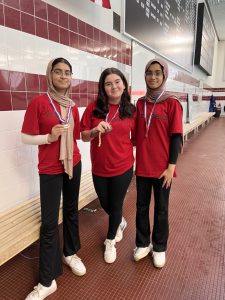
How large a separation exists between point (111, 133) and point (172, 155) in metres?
0.43

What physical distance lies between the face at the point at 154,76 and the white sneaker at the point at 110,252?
123 cm

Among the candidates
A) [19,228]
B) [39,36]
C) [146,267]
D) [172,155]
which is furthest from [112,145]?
[39,36]

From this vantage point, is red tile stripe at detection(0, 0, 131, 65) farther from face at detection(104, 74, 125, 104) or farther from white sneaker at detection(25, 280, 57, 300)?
white sneaker at detection(25, 280, 57, 300)

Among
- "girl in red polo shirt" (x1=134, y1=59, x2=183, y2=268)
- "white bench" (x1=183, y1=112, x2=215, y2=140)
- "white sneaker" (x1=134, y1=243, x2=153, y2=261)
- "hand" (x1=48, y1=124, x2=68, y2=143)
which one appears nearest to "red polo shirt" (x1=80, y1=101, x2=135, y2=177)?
"girl in red polo shirt" (x1=134, y1=59, x2=183, y2=268)

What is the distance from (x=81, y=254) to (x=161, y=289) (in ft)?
2.23

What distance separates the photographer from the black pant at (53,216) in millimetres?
1410

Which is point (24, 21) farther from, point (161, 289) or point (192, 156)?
point (192, 156)

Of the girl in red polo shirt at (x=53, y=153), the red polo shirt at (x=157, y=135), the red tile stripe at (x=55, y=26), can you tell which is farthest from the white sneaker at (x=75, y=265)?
the red tile stripe at (x=55, y=26)

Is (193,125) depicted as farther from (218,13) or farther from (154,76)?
(154,76)

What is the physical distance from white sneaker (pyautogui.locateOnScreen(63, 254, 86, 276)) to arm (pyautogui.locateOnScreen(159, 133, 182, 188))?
83cm

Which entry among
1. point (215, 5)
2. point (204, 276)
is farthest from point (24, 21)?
point (215, 5)

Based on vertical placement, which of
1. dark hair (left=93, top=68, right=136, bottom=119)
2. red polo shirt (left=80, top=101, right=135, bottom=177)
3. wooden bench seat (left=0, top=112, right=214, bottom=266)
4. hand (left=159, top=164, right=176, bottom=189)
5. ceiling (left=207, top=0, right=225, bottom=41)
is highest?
ceiling (left=207, top=0, right=225, bottom=41)

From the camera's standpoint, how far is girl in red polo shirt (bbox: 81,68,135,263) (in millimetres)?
1553

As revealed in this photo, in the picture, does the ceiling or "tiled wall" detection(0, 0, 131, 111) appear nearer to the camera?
"tiled wall" detection(0, 0, 131, 111)
